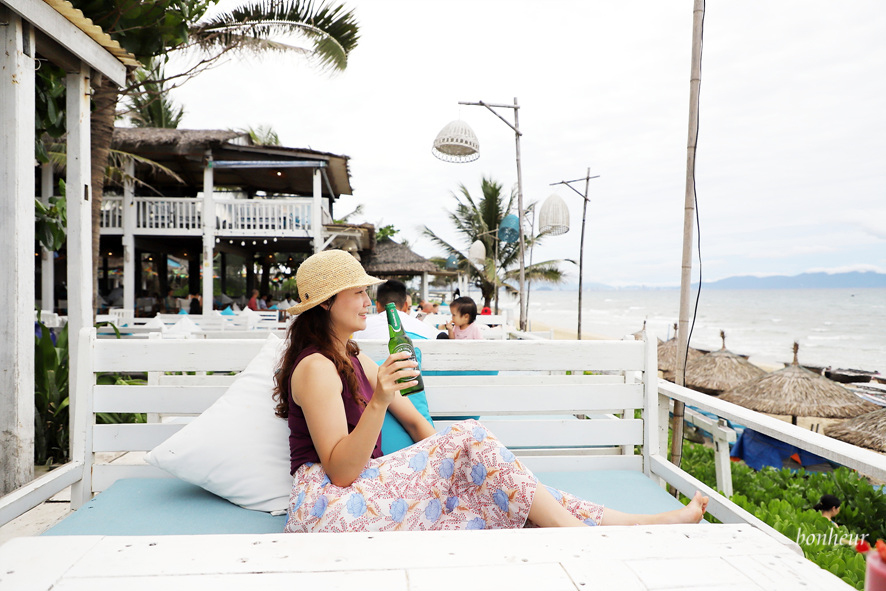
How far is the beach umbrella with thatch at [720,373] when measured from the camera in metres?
10.5

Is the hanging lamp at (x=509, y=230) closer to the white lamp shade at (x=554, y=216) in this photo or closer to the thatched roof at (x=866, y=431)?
the white lamp shade at (x=554, y=216)

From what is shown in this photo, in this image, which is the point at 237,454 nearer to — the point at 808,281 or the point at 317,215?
the point at 317,215

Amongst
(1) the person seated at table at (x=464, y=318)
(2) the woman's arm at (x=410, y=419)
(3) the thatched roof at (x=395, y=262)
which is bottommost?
(2) the woman's arm at (x=410, y=419)

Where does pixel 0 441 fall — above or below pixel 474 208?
below

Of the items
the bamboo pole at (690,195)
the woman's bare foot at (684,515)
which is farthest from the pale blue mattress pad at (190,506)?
the bamboo pole at (690,195)

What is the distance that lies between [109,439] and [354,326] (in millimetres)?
1174

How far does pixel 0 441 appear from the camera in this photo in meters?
2.12

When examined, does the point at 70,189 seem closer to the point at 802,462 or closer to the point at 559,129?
the point at 802,462

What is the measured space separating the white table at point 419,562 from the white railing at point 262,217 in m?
12.4

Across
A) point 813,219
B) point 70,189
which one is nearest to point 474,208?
point 70,189

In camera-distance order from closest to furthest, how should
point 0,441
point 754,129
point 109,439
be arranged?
point 109,439
point 0,441
point 754,129

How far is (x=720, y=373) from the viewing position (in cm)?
1075

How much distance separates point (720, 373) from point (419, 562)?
1171 centimetres

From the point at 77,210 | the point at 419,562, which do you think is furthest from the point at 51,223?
the point at 419,562
